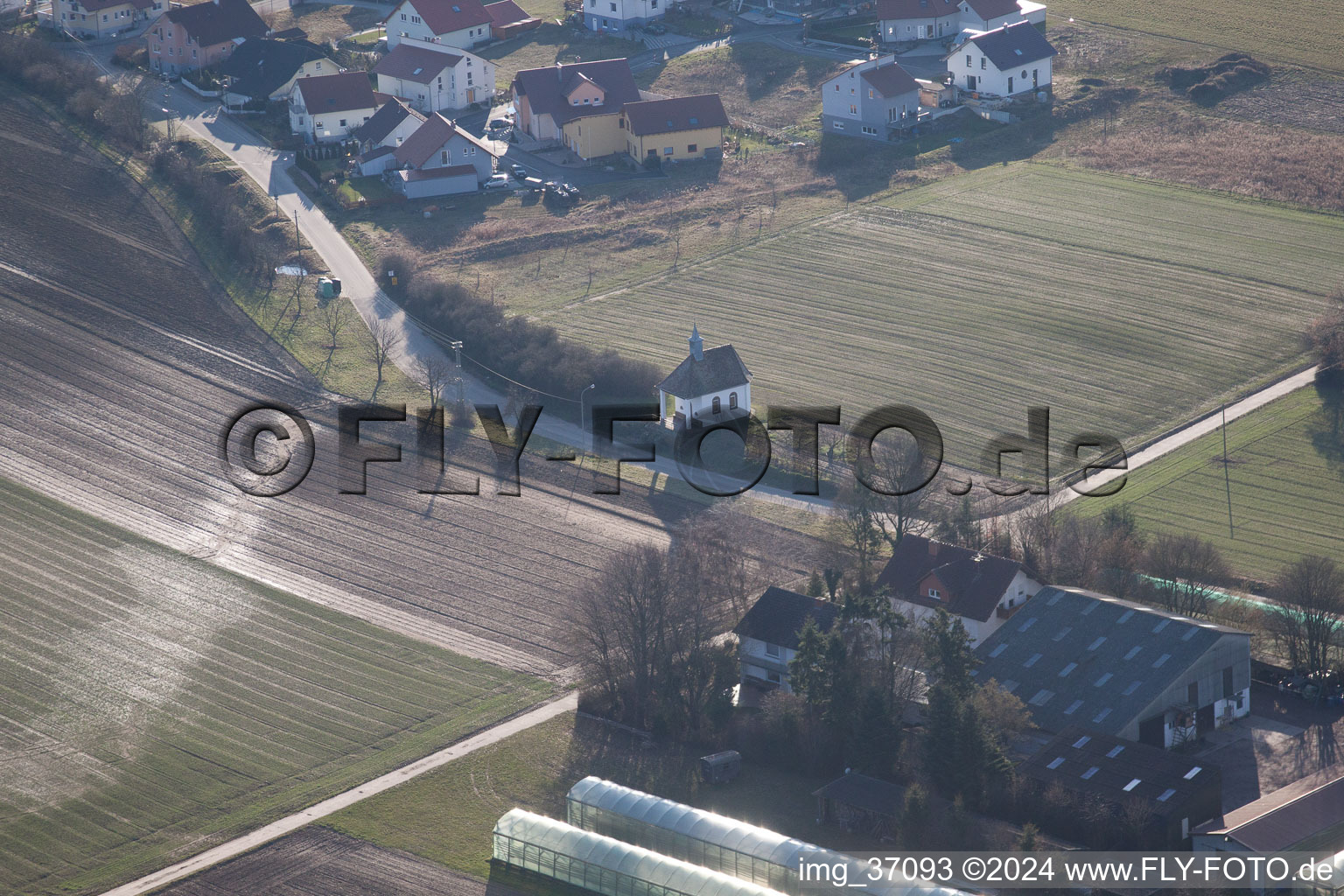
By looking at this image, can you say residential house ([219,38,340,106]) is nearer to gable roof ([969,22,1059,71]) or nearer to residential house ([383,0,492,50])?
residential house ([383,0,492,50])

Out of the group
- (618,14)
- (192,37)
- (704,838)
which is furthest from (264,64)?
(704,838)

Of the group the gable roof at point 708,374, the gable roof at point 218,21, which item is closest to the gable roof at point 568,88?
the gable roof at point 218,21

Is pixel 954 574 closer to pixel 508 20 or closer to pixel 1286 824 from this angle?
pixel 1286 824

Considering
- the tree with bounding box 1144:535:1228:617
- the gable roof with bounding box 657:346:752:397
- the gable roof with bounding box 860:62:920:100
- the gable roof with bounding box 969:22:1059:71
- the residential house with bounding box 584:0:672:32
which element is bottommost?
the tree with bounding box 1144:535:1228:617

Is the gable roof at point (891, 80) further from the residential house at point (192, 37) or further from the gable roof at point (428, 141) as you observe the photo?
the residential house at point (192, 37)

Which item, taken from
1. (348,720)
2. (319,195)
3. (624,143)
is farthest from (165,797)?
(624,143)

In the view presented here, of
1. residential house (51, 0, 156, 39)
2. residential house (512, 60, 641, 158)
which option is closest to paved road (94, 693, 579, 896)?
residential house (512, 60, 641, 158)
